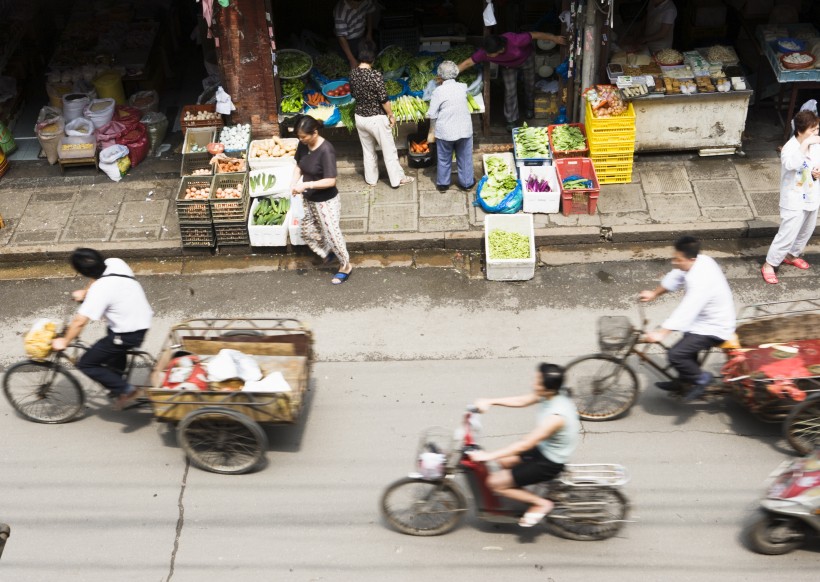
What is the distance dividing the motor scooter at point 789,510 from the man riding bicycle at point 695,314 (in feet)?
4.21

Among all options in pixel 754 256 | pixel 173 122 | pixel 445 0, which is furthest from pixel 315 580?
pixel 445 0

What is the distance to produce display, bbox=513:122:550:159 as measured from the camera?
37.1 ft

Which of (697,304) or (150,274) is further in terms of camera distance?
(150,274)

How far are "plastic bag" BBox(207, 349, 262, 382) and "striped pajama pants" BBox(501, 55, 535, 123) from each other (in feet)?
20.3

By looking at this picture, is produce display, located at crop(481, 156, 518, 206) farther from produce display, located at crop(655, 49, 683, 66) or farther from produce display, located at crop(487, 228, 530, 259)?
produce display, located at crop(655, 49, 683, 66)

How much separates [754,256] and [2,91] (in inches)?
446

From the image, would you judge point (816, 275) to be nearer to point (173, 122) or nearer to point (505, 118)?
point (505, 118)

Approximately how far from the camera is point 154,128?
12.6 meters

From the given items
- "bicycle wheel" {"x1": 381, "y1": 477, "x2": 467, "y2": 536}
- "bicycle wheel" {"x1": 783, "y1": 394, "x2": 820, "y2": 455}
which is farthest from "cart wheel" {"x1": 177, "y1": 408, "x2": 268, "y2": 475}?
"bicycle wheel" {"x1": 783, "y1": 394, "x2": 820, "y2": 455}

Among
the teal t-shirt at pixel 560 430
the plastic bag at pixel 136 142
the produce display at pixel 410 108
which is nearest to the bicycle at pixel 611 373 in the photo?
the teal t-shirt at pixel 560 430

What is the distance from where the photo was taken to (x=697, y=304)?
24.0ft

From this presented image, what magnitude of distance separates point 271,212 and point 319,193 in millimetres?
1370

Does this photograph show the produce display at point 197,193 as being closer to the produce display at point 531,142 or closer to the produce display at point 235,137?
the produce display at point 235,137

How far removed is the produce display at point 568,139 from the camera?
11250mm
